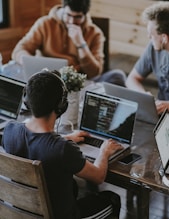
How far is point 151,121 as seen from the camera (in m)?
2.79

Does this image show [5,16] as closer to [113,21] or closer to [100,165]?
[113,21]

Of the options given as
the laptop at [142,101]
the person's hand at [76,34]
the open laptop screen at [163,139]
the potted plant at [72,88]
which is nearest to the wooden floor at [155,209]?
the laptop at [142,101]

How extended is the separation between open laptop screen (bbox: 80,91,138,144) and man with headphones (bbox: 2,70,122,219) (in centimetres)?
38

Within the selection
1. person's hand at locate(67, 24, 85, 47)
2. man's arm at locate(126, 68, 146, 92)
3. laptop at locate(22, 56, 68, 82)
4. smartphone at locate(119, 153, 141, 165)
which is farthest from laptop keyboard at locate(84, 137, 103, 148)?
person's hand at locate(67, 24, 85, 47)

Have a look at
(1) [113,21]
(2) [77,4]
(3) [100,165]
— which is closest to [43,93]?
(3) [100,165]

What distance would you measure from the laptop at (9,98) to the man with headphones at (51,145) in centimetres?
55

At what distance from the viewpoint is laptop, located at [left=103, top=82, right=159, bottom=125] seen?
270 cm

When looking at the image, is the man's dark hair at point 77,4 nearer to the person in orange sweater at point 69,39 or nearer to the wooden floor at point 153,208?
the person in orange sweater at point 69,39

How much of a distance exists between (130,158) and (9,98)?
2.61 feet

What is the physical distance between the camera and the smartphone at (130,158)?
2334 millimetres

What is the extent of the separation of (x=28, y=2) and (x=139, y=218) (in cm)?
357

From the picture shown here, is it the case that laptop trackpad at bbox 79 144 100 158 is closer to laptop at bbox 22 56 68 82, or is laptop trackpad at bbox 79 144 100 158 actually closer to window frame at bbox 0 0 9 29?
laptop at bbox 22 56 68 82

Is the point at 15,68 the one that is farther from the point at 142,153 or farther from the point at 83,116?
the point at 142,153

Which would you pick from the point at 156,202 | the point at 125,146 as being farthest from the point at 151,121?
the point at 156,202
